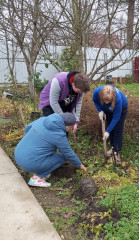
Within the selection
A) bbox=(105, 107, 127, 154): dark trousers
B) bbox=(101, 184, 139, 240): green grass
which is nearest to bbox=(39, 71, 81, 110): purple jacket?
bbox=(105, 107, 127, 154): dark trousers

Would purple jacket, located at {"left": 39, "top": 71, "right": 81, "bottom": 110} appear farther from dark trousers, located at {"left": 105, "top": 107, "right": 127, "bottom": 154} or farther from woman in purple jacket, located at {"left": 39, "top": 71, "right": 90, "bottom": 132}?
dark trousers, located at {"left": 105, "top": 107, "right": 127, "bottom": 154}

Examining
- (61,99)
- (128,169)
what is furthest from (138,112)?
(61,99)

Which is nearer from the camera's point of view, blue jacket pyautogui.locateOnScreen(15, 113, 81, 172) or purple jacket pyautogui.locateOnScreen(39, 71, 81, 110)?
blue jacket pyautogui.locateOnScreen(15, 113, 81, 172)

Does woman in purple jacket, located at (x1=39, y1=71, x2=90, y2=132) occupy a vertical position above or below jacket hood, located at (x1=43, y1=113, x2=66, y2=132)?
above

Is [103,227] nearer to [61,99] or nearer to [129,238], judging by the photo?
[129,238]

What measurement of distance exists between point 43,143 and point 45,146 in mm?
48

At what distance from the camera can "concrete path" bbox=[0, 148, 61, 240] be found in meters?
1.99

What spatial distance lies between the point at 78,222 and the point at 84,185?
0.51 meters

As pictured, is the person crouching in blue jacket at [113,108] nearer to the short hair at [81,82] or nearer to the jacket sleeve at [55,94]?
the short hair at [81,82]

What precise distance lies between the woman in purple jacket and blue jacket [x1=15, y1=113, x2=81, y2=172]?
42cm

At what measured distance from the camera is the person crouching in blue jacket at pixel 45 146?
8.83 ft

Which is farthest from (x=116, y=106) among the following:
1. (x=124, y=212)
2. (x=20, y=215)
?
(x=20, y=215)

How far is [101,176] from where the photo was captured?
2990 mm

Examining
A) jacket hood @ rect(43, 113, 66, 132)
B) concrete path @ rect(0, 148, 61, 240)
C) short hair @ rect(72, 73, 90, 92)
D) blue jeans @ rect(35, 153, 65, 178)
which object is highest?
short hair @ rect(72, 73, 90, 92)
